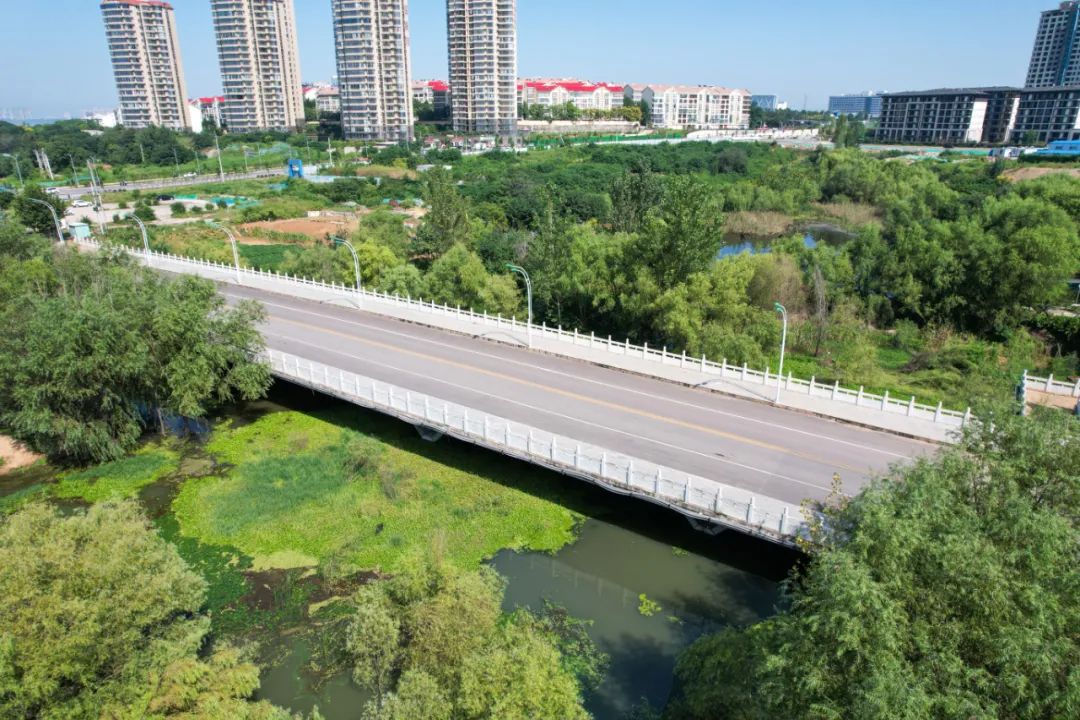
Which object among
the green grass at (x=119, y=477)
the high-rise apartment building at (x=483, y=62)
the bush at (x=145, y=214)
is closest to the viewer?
the green grass at (x=119, y=477)

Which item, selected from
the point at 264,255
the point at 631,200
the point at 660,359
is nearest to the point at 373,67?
the point at 264,255

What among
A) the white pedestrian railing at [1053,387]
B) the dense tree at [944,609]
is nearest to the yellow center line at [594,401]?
the dense tree at [944,609]

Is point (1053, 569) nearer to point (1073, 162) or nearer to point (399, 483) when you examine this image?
point (399, 483)

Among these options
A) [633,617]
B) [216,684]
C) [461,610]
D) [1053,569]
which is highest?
[1053,569]

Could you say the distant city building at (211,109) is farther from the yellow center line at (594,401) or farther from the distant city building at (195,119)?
the yellow center line at (594,401)

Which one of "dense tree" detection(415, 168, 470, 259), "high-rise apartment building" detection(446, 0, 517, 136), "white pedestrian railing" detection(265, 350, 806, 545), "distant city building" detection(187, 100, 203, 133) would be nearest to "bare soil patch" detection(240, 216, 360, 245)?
"dense tree" detection(415, 168, 470, 259)

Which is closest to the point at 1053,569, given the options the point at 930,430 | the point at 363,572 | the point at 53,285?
the point at 930,430
